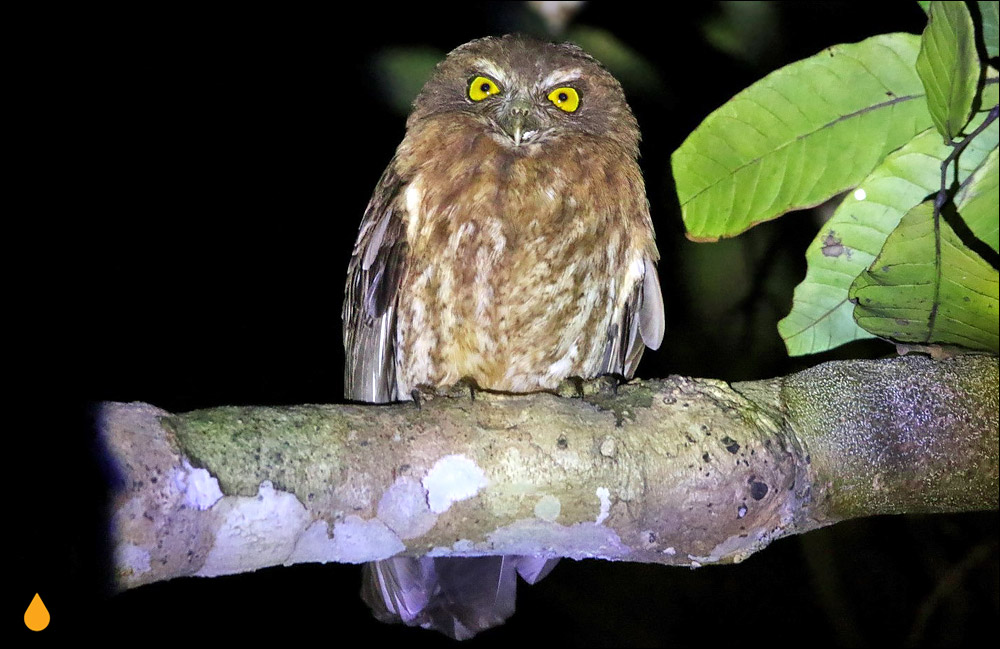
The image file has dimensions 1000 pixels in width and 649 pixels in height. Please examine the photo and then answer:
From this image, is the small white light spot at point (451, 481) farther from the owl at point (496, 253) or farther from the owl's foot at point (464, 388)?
the owl at point (496, 253)

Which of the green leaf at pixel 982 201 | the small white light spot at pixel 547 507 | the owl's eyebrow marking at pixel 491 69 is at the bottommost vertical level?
the small white light spot at pixel 547 507

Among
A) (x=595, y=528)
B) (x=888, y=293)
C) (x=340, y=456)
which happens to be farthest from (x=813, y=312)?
(x=340, y=456)

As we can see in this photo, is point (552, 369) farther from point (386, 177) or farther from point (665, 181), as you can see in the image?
point (665, 181)

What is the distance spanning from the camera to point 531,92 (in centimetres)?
265

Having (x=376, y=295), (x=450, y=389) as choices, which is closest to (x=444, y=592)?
(x=450, y=389)

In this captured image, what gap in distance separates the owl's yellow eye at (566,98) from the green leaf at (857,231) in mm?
966

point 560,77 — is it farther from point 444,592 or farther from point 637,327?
point 444,592

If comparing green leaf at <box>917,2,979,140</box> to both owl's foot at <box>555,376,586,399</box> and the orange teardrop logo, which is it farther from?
the orange teardrop logo

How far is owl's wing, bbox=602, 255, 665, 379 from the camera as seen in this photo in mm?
2693

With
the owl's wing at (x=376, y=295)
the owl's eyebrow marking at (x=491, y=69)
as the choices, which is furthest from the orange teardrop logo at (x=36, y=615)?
the owl's eyebrow marking at (x=491, y=69)

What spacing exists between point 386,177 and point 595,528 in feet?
4.66

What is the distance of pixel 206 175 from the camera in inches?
169

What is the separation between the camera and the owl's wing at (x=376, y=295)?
2609 mm

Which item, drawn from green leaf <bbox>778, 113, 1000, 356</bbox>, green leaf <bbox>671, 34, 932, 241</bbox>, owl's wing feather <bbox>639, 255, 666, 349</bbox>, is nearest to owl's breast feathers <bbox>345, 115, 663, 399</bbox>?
owl's wing feather <bbox>639, 255, 666, 349</bbox>
